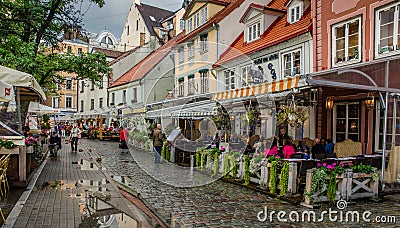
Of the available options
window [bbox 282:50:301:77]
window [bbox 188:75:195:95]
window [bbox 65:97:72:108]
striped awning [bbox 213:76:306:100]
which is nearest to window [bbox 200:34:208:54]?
window [bbox 188:75:195:95]

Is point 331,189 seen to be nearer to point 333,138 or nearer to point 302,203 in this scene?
point 302,203

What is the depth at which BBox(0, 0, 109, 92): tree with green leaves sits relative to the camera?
1348cm

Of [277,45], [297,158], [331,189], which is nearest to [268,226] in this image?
[331,189]

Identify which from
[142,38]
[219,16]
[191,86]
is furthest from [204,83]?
[142,38]

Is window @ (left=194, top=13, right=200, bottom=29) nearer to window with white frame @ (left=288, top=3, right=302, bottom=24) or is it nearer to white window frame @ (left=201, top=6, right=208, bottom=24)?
white window frame @ (left=201, top=6, right=208, bottom=24)

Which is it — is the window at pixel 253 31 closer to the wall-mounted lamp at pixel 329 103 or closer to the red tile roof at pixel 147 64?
the wall-mounted lamp at pixel 329 103

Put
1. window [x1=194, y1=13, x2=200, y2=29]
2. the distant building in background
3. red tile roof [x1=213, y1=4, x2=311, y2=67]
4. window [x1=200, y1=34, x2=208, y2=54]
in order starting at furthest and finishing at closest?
the distant building in background
window [x1=194, y1=13, x2=200, y2=29]
window [x1=200, y1=34, x2=208, y2=54]
red tile roof [x1=213, y1=4, x2=311, y2=67]

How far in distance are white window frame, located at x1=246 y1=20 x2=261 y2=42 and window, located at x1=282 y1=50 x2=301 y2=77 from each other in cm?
335

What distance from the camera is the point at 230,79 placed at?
20750 millimetres

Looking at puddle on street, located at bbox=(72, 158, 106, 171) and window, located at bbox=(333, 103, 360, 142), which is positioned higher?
window, located at bbox=(333, 103, 360, 142)

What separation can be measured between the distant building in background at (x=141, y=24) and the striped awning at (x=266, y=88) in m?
27.5

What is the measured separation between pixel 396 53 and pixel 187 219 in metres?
8.33

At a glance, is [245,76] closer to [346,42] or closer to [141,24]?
[346,42]

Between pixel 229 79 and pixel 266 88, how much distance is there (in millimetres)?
10372
